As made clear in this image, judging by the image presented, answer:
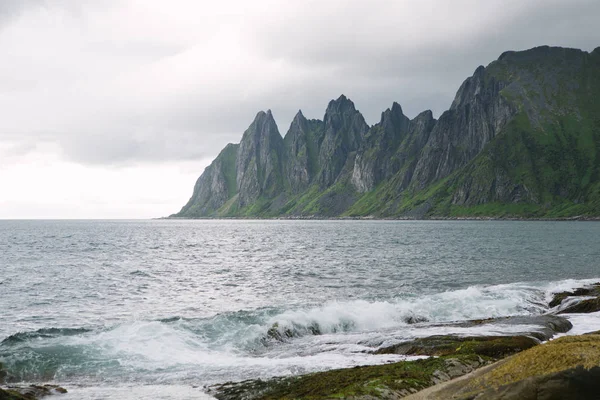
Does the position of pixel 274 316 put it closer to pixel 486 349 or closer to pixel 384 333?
pixel 384 333

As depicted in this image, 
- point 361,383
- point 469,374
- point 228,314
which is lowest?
point 228,314

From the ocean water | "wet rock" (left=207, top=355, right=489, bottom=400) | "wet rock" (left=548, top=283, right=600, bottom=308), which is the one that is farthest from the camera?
"wet rock" (left=548, top=283, right=600, bottom=308)

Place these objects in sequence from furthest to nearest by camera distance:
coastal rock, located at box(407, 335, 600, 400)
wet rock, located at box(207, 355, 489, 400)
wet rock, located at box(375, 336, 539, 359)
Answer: wet rock, located at box(375, 336, 539, 359)
wet rock, located at box(207, 355, 489, 400)
coastal rock, located at box(407, 335, 600, 400)

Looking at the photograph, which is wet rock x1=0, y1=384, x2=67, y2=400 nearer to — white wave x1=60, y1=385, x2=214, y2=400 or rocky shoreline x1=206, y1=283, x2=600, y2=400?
white wave x1=60, y1=385, x2=214, y2=400

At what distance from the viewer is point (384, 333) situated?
2634 cm

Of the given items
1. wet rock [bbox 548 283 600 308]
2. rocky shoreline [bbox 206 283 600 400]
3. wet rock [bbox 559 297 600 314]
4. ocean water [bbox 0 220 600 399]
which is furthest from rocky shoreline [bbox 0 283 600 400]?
wet rock [bbox 548 283 600 308]

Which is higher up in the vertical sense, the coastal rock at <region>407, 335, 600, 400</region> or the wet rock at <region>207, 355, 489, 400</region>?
the coastal rock at <region>407, 335, 600, 400</region>

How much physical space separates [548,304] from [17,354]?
3668 centimetres

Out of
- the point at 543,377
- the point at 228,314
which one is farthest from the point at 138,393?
the point at 228,314

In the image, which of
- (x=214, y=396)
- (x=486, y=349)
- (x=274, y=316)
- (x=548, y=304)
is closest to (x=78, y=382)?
(x=214, y=396)

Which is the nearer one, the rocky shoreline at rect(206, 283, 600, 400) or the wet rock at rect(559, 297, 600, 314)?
the rocky shoreline at rect(206, 283, 600, 400)

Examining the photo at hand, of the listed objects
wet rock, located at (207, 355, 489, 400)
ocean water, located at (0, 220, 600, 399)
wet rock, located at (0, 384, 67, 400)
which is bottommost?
ocean water, located at (0, 220, 600, 399)

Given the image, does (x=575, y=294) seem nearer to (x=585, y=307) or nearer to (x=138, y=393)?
(x=585, y=307)

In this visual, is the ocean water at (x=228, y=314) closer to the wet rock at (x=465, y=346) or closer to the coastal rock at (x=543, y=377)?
the wet rock at (x=465, y=346)
